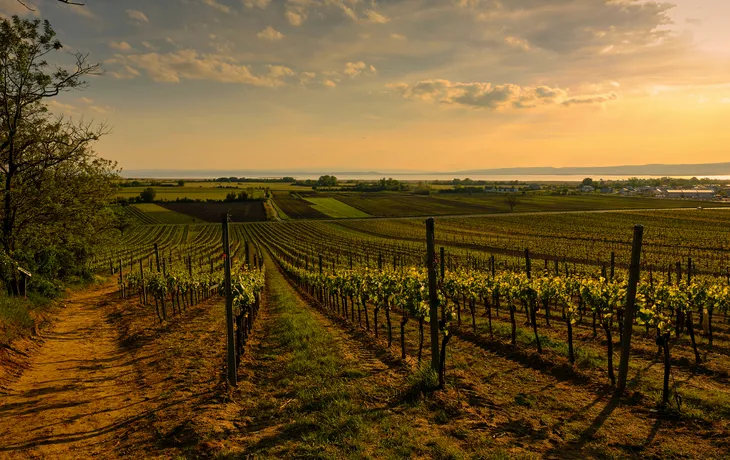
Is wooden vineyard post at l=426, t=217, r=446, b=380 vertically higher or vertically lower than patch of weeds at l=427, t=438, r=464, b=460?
higher

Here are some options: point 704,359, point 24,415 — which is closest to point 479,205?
point 704,359

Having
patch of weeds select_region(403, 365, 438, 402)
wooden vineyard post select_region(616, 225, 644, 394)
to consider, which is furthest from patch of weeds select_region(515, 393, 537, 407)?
wooden vineyard post select_region(616, 225, 644, 394)

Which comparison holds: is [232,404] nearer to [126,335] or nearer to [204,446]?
[204,446]

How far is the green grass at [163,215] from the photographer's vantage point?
97.4 meters

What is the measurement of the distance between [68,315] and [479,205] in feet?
406

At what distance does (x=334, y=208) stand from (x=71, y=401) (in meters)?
111

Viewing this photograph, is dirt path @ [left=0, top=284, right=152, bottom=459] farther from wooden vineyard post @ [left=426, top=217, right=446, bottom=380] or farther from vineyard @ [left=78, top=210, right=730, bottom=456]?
wooden vineyard post @ [left=426, top=217, right=446, bottom=380]

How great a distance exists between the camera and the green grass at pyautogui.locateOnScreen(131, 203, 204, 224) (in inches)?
3834

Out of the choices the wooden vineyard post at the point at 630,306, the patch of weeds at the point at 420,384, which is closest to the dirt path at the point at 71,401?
the patch of weeds at the point at 420,384

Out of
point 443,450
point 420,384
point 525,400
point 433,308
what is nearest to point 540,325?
point 525,400

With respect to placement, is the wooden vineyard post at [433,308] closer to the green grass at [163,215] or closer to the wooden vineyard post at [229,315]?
the wooden vineyard post at [229,315]

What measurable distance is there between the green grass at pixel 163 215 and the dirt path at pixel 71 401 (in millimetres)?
87171

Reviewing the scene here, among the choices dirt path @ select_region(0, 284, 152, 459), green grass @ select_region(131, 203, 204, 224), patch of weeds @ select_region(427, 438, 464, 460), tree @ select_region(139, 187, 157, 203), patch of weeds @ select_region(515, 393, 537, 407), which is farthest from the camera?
tree @ select_region(139, 187, 157, 203)

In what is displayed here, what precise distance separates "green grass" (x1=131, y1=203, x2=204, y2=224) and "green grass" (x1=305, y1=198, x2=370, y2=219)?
3421 centimetres
